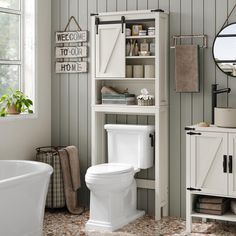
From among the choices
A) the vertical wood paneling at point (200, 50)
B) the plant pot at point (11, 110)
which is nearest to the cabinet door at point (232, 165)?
the vertical wood paneling at point (200, 50)

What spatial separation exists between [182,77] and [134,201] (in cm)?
133

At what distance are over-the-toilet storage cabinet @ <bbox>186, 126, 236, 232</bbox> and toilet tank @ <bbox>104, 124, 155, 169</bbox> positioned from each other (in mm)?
574

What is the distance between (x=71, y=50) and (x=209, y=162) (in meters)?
2.02

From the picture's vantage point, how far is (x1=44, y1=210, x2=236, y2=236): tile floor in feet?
15.4

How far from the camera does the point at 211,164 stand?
15.1 feet

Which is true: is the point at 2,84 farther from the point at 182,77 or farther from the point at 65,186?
the point at 182,77

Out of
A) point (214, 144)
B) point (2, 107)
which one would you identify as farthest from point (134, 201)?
point (2, 107)

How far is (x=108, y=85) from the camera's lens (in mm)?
5492

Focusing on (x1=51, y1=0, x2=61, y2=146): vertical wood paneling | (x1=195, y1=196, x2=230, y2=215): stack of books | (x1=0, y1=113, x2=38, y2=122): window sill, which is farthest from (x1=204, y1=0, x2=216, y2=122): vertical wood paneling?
(x1=0, y1=113, x2=38, y2=122): window sill

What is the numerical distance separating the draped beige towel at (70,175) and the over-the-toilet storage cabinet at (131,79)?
0.79 ft

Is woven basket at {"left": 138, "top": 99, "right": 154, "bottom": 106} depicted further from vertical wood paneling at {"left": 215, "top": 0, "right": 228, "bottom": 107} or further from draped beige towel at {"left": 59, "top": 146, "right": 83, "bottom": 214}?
draped beige towel at {"left": 59, "top": 146, "right": 83, "bottom": 214}

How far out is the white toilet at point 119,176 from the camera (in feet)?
15.6

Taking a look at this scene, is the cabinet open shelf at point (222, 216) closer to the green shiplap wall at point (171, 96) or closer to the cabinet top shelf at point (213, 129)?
the green shiplap wall at point (171, 96)

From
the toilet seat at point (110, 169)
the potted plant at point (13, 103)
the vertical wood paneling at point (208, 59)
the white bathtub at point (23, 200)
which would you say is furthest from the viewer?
the potted plant at point (13, 103)
